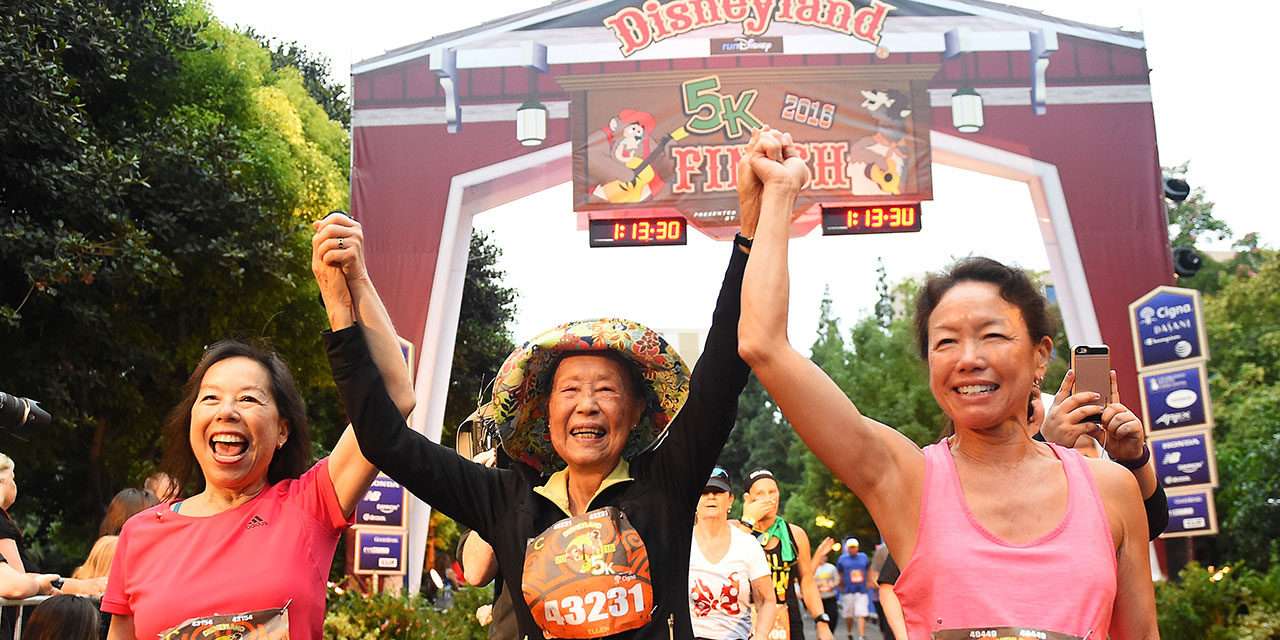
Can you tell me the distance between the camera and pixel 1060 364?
30.3 m

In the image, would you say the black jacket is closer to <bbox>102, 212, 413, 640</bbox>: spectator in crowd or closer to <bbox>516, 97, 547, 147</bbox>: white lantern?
<bbox>102, 212, 413, 640</bbox>: spectator in crowd

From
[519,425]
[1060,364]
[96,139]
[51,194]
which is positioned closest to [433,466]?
[519,425]

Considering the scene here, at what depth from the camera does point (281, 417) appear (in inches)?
122

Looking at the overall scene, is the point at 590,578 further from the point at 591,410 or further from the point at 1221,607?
the point at 1221,607

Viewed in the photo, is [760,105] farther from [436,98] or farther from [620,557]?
[620,557]

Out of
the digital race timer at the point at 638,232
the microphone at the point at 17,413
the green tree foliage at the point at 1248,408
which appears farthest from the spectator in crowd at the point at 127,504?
the green tree foliage at the point at 1248,408

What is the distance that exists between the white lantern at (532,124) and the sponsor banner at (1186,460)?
7.53 metres

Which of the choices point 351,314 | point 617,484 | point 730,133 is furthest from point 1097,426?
point 730,133

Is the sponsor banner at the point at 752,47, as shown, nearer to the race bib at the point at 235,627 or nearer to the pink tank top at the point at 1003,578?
the race bib at the point at 235,627

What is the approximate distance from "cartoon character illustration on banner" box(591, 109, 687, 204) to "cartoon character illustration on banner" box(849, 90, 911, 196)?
78.0 inches

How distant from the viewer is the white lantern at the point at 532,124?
570 inches

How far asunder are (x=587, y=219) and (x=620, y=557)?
12212mm

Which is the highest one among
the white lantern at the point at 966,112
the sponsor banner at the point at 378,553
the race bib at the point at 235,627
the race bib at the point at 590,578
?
the white lantern at the point at 966,112

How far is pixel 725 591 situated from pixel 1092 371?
12.2ft
